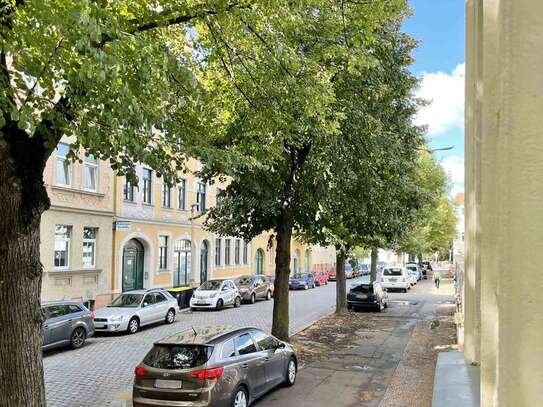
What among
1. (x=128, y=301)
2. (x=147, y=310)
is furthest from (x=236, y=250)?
(x=147, y=310)

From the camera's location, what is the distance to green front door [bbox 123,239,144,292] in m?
28.1

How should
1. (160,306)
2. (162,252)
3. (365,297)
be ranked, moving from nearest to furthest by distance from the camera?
(160,306) → (365,297) → (162,252)

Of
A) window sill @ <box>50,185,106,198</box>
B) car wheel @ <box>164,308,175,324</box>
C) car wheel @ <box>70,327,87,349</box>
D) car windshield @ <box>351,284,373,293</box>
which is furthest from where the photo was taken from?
car windshield @ <box>351,284,373,293</box>

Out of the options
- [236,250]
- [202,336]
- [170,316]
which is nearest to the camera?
[202,336]

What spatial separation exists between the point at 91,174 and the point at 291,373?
17.3 metres

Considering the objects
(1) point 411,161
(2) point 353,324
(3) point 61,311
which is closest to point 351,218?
(1) point 411,161

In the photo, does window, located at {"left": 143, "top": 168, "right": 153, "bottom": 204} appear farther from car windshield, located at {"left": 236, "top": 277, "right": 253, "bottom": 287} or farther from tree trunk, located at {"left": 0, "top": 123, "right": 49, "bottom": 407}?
tree trunk, located at {"left": 0, "top": 123, "right": 49, "bottom": 407}

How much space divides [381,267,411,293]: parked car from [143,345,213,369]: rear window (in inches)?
1275

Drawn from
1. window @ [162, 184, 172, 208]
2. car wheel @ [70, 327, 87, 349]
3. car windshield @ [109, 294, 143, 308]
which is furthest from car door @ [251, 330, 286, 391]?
window @ [162, 184, 172, 208]

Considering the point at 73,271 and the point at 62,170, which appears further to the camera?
the point at 73,271

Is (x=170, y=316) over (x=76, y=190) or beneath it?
beneath

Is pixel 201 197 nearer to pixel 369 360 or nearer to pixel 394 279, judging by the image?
pixel 394 279

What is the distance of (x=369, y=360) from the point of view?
48.9ft

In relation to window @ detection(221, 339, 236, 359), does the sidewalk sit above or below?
below
